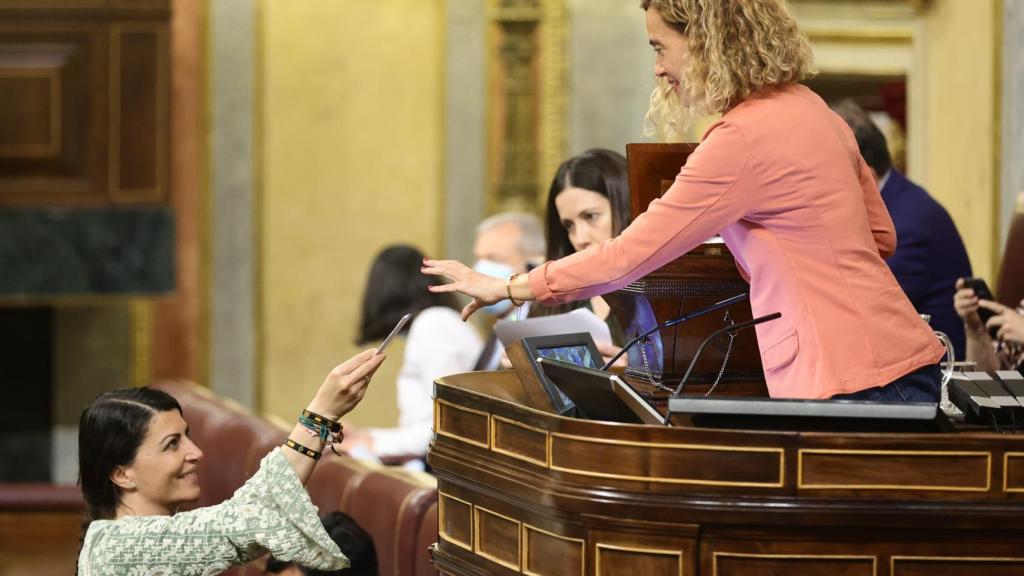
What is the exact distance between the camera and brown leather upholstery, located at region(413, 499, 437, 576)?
316 centimetres

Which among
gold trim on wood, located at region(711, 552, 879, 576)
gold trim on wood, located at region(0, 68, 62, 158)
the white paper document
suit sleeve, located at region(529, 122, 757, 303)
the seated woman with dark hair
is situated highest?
gold trim on wood, located at region(0, 68, 62, 158)

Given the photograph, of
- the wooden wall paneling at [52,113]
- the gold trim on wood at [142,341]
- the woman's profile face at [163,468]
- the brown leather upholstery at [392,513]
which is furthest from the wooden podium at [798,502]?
the gold trim on wood at [142,341]

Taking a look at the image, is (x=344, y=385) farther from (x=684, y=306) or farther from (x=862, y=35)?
(x=862, y=35)

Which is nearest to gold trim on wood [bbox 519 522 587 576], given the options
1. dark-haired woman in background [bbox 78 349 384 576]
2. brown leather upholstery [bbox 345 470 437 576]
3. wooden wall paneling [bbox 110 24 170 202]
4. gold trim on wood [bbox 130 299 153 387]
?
dark-haired woman in background [bbox 78 349 384 576]

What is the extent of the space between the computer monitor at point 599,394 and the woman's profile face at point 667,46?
0.52 m

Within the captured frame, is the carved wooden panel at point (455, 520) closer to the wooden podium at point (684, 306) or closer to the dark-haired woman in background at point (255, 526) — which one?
the dark-haired woman in background at point (255, 526)

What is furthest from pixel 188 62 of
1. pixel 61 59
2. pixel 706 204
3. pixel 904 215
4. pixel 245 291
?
pixel 706 204

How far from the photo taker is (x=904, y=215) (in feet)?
12.8

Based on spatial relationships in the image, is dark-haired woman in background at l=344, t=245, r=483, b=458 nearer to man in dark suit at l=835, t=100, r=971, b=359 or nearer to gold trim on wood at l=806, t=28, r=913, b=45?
man in dark suit at l=835, t=100, r=971, b=359

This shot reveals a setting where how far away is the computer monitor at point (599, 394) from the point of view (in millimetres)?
2205

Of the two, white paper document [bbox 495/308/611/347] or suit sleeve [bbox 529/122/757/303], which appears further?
white paper document [bbox 495/308/611/347]

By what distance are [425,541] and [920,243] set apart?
1519 millimetres

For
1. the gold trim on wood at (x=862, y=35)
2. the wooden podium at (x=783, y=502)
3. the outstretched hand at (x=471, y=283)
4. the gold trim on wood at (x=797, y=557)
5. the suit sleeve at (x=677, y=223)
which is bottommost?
the gold trim on wood at (x=797, y=557)

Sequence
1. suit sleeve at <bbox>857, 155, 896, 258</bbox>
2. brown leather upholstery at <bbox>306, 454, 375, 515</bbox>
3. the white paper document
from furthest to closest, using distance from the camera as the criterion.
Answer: brown leather upholstery at <bbox>306, 454, 375, 515</bbox> → the white paper document → suit sleeve at <bbox>857, 155, 896, 258</bbox>
